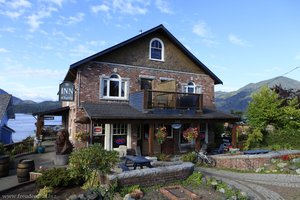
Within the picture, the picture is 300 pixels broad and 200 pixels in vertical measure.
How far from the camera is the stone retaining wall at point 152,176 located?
28.9 ft

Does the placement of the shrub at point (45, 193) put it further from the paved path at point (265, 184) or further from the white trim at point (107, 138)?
the white trim at point (107, 138)

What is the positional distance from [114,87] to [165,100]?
→ 3458mm

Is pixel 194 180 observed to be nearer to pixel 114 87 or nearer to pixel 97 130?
pixel 97 130

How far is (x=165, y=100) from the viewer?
17.5m

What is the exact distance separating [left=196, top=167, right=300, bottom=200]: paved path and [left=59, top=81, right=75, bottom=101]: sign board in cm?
889

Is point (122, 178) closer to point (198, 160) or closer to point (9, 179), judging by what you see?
point (9, 179)

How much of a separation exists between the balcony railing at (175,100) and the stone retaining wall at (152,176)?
6724mm

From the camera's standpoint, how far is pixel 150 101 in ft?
53.1

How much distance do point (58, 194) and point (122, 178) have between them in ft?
7.05

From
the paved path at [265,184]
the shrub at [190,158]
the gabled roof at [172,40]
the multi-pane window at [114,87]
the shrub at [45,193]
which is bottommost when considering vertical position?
the paved path at [265,184]

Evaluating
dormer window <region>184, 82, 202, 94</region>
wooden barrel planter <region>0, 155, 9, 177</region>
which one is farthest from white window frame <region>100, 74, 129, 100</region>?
wooden barrel planter <region>0, 155, 9, 177</region>

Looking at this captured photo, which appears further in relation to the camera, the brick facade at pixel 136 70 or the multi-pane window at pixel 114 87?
the multi-pane window at pixel 114 87

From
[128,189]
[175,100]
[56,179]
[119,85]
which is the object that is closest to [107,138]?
[119,85]

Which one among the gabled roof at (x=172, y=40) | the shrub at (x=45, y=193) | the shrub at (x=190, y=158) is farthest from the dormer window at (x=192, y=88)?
the shrub at (x=45, y=193)
